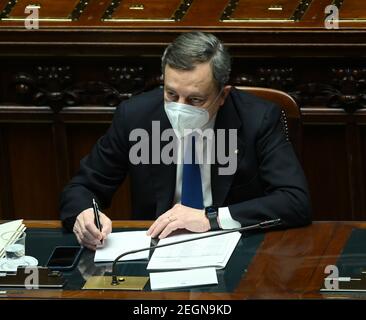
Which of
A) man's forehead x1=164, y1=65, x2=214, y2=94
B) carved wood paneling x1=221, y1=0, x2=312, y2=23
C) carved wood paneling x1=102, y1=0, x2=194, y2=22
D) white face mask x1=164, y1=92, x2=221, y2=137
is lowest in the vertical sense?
carved wood paneling x1=102, y1=0, x2=194, y2=22

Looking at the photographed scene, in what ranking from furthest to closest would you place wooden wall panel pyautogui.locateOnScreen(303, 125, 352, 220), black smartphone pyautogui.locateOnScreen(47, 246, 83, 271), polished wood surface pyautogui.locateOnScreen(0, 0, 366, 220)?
wooden wall panel pyautogui.locateOnScreen(303, 125, 352, 220) < polished wood surface pyautogui.locateOnScreen(0, 0, 366, 220) < black smartphone pyautogui.locateOnScreen(47, 246, 83, 271)

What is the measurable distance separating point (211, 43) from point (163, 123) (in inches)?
13.2

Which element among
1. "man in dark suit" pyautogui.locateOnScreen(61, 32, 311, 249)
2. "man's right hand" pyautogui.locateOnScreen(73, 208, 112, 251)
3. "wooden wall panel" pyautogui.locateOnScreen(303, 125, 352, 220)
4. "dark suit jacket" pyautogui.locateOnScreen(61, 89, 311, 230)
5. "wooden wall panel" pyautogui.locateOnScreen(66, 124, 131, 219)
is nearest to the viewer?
"man's right hand" pyautogui.locateOnScreen(73, 208, 112, 251)

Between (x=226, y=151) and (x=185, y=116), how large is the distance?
22 cm

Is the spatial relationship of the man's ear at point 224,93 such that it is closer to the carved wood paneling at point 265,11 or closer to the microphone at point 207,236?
the microphone at point 207,236

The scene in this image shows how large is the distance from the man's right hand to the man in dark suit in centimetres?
1

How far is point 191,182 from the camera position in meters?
3.36

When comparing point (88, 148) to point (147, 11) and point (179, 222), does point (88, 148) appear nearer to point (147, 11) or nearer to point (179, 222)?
point (147, 11)

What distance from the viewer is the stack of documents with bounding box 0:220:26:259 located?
3.01 meters

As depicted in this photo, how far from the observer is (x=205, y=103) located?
322cm

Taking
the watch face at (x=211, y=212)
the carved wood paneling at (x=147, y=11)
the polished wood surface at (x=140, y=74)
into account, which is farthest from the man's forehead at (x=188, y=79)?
the carved wood paneling at (x=147, y=11)

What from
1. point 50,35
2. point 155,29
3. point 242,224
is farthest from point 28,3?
point 242,224

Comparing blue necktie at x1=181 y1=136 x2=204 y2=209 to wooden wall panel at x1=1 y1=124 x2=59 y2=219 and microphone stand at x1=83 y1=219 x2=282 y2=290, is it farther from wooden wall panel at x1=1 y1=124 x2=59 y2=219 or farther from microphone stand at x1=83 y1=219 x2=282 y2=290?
wooden wall panel at x1=1 y1=124 x2=59 y2=219

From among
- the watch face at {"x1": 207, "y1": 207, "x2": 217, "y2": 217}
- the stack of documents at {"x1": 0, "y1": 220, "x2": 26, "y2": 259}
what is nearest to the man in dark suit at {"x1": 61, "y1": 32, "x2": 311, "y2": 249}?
the watch face at {"x1": 207, "y1": 207, "x2": 217, "y2": 217}
